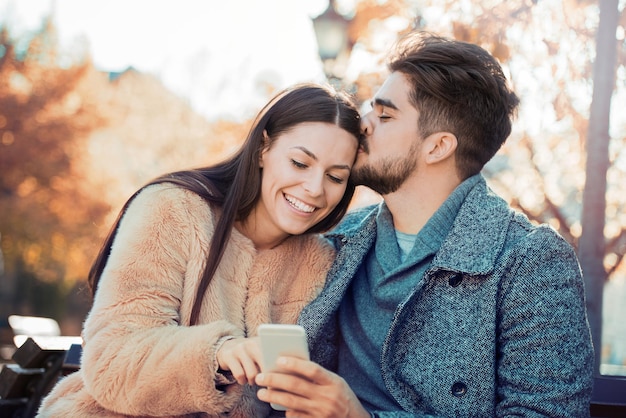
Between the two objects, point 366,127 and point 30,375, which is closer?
point 366,127

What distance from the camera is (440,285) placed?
3.33 m

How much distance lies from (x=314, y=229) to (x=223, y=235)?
2.38 ft

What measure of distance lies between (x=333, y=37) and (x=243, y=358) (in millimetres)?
5414

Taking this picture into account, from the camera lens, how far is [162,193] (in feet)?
11.2

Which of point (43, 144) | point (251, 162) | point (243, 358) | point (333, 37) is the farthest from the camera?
point (43, 144)

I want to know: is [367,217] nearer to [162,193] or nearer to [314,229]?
[314,229]

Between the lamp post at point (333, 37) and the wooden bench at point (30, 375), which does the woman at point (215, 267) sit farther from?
the lamp post at point (333, 37)

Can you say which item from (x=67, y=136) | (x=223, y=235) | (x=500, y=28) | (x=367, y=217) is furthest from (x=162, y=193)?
(x=67, y=136)

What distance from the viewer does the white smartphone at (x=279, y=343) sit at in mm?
2371

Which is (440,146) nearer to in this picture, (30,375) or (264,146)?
(264,146)

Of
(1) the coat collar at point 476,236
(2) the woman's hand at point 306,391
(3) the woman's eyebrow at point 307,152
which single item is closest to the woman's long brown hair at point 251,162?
(3) the woman's eyebrow at point 307,152

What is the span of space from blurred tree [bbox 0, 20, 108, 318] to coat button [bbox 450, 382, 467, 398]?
18.6 m

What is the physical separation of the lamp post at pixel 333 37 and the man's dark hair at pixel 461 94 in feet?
11.8

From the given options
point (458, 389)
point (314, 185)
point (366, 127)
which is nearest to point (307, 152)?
point (314, 185)
